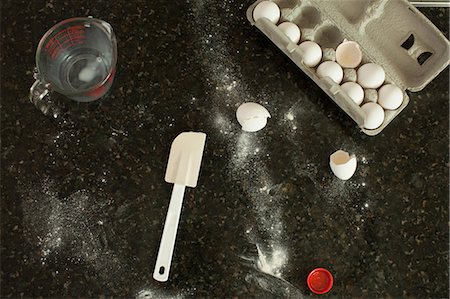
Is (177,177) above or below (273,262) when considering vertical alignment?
above

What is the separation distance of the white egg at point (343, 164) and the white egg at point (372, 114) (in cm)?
7

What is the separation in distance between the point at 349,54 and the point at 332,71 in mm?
60

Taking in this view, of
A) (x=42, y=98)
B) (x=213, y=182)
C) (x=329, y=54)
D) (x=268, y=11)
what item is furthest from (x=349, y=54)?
(x=42, y=98)

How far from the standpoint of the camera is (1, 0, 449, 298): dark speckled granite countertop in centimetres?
132

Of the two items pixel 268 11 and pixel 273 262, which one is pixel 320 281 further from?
pixel 268 11

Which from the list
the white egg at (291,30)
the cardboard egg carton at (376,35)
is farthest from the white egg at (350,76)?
the white egg at (291,30)

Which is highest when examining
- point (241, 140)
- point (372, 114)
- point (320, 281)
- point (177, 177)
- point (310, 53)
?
point (310, 53)

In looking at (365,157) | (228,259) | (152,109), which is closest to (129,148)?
(152,109)

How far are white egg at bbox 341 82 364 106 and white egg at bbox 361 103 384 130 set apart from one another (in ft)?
0.06

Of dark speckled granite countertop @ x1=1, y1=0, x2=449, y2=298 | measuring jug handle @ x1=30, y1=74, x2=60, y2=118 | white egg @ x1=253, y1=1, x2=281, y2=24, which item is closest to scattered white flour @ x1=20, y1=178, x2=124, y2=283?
dark speckled granite countertop @ x1=1, y1=0, x2=449, y2=298

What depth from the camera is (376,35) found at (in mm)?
1403

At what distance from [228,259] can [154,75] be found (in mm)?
422

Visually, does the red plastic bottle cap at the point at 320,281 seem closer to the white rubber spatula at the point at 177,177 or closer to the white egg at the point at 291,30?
the white rubber spatula at the point at 177,177

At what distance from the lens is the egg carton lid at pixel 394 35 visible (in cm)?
136
